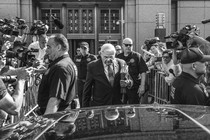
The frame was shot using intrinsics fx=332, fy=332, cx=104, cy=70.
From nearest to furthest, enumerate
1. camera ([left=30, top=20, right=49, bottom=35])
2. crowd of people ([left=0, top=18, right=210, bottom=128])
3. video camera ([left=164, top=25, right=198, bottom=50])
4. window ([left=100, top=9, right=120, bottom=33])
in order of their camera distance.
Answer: crowd of people ([left=0, top=18, right=210, bottom=128]) → video camera ([left=164, top=25, right=198, bottom=50]) → camera ([left=30, top=20, right=49, bottom=35]) → window ([left=100, top=9, right=120, bottom=33])

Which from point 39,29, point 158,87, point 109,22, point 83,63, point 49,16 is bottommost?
point 158,87

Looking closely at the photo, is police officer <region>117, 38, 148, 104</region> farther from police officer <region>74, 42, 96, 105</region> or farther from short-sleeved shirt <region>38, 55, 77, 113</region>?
short-sleeved shirt <region>38, 55, 77, 113</region>

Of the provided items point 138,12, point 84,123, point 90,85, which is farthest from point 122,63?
point 138,12

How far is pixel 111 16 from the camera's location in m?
19.8

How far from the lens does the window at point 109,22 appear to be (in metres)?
19.6

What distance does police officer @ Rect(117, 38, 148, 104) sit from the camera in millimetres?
7305

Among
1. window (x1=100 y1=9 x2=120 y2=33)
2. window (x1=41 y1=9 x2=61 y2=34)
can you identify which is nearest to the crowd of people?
window (x1=100 y1=9 x2=120 y2=33)

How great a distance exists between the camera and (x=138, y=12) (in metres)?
18.3

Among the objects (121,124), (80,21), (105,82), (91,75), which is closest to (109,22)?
(80,21)

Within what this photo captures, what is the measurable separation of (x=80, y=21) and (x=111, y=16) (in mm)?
1881

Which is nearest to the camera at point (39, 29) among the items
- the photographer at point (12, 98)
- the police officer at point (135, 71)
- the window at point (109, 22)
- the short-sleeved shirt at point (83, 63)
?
the short-sleeved shirt at point (83, 63)

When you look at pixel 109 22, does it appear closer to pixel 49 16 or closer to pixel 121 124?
pixel 49 16

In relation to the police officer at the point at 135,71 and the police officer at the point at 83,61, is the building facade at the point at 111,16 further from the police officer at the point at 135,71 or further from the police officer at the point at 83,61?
the police officer at the point at 135,71

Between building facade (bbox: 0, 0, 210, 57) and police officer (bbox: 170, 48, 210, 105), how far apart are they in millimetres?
14411
